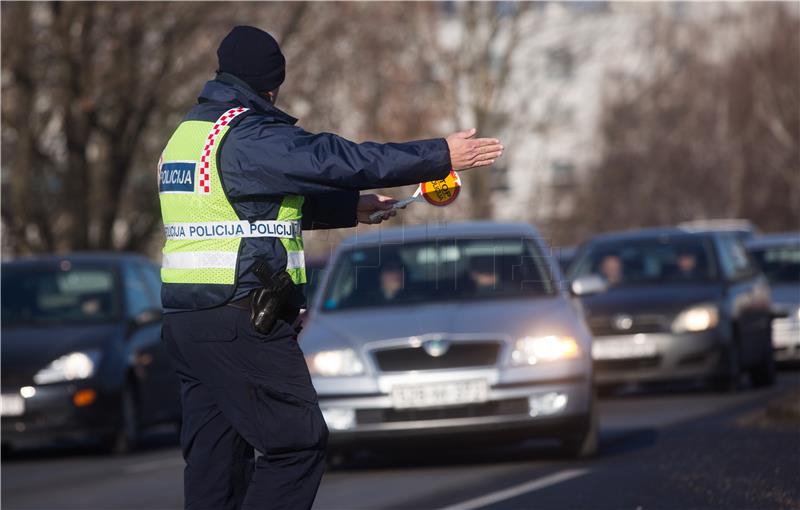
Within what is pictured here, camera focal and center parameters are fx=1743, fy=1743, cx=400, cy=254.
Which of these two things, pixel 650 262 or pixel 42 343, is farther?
pixel 650 262

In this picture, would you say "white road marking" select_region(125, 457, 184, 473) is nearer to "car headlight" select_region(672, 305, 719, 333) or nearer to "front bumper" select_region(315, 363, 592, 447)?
"front bumper" select_region(315, 363, 592, 447)

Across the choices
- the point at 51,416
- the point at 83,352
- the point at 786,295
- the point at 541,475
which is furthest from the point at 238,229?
the point at 786,295

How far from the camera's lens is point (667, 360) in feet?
52.7

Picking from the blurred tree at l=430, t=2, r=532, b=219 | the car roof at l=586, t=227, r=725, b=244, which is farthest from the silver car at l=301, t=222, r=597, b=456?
the blurred tree at l=430, t=2, r=532, b=219

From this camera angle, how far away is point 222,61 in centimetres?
557

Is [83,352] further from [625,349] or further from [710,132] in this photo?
[710,132]

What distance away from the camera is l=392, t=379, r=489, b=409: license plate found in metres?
10.6

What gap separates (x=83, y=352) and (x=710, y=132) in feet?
187

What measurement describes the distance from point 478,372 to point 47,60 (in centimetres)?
1981

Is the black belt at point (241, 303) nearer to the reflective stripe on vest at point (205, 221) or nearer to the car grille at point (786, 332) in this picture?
the reflective stripe on vest at point (205, 221)

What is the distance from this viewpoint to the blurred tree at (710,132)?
6406cm

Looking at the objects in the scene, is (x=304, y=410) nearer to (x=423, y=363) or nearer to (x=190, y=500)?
(x=190, y=500)

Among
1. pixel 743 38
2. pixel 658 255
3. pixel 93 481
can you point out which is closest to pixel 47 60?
pixel 658 255

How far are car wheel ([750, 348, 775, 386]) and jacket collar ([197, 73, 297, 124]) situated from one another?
12412 mm
